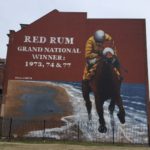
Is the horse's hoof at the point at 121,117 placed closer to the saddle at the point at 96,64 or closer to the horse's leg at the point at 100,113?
the horse's leg at the point at 100,113

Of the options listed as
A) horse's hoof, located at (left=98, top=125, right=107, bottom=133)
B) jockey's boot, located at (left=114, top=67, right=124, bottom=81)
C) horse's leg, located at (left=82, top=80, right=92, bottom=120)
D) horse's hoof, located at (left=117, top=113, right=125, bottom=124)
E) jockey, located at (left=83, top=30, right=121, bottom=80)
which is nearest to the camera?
horse's hoof, located at (left=98, top=125, right=107, bottom=133)

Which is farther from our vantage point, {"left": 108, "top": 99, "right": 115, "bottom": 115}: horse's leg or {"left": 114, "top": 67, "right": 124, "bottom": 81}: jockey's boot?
{"left": 114, "top": 67, "right": 124, "bottom": 81}: jockey's boot

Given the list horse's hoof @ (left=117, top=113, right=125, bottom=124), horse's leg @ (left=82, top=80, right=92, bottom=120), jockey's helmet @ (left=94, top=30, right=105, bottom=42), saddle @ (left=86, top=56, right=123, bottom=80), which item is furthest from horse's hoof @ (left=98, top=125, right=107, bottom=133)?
jockey's helmet @ (left=94, top=30, right=105, bottom=42)

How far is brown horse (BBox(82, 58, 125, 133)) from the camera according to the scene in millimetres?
30203

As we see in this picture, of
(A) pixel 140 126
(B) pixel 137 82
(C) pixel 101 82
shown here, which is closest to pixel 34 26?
(C) pixel 101 82

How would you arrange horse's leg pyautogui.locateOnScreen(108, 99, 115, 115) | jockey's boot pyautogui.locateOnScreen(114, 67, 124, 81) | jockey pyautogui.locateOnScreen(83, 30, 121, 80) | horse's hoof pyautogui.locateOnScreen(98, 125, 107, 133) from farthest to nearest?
jockey pyautogui.locateOnScreen(83, 30, 121, 80), jockey's boot pyautogui.locateOnScreen(114, 67, 124, 81), horse's leg pyautogui.locateOnScreen(108, 99, 115, 115), horse's hoof pyautogui.locateOnScreen(98, 125, 107, 133)

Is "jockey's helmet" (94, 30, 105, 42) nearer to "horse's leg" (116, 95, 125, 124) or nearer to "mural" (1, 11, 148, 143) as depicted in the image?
"mural" (1, 11, 148, 143)

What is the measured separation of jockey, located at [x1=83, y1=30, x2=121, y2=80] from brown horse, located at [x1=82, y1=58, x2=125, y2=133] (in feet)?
1.11

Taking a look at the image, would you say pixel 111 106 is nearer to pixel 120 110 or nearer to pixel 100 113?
pixel 120 110

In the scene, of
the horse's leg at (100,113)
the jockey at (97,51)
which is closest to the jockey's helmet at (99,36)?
the jockey at (97,51)

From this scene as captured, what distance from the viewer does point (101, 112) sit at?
98.8ft

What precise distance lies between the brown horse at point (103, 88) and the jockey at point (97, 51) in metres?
0.34

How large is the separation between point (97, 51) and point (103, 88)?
305 cm

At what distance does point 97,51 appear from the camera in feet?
104
